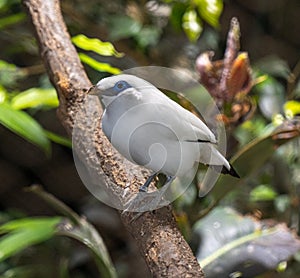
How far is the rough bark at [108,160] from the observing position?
0.67 m

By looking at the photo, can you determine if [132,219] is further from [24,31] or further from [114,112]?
[24,31]

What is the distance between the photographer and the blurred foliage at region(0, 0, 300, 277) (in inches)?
40.8

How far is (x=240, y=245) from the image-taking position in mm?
1078

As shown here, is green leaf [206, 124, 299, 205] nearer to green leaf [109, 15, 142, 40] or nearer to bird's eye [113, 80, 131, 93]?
bird's eye [113, 80, 131, 93]

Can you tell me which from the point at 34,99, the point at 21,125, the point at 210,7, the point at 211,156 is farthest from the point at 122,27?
the point at 211,156

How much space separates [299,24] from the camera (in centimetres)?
213

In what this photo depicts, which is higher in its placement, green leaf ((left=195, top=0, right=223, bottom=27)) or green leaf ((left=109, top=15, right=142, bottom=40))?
green leaf ((left=195, top=0, right=223, bottom=27))

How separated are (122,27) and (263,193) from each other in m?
0.54

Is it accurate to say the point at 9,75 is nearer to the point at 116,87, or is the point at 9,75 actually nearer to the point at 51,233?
the point at 51,233

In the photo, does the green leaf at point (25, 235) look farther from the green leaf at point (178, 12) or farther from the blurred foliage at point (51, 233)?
the green leaf at point (178, 12)

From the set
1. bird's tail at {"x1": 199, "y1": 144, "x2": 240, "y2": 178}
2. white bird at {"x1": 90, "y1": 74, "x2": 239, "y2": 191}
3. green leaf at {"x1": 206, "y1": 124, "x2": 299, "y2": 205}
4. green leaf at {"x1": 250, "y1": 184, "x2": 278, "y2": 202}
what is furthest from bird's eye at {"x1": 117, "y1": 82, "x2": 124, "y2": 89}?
green leaf at {"x1": 250, "y1": 184, "x2": 278, "y2": 202}

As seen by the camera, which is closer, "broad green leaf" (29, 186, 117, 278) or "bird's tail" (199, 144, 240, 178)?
"bird's tail" (199, 144, 240, 178)

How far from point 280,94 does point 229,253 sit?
62cm

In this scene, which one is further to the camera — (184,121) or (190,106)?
(190,106)
